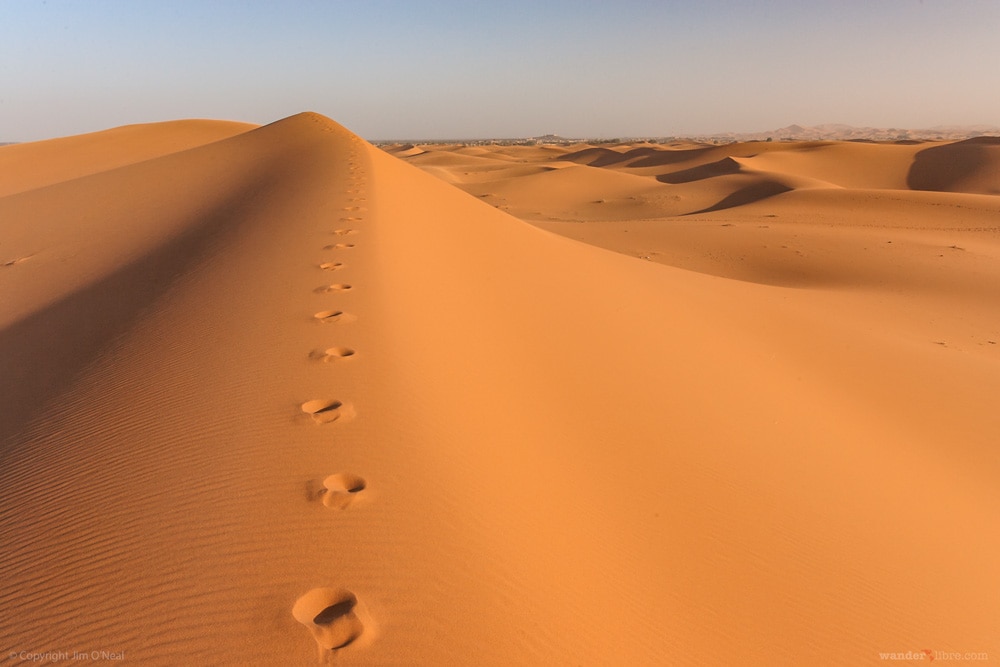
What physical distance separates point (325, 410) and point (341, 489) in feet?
2.39

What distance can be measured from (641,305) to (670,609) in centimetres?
497

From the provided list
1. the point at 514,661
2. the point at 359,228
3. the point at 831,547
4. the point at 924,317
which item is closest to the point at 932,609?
the point at 831,547

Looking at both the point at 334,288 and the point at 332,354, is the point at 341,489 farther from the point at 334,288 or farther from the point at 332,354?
the point at 334,288

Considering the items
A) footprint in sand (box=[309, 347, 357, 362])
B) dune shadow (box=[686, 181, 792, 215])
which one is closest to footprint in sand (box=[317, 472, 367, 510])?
footprint in sand (box=[309, 347, 357, 362])

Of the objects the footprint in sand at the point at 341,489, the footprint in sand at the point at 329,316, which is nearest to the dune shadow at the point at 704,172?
the footprint in sand at the point at 329,316

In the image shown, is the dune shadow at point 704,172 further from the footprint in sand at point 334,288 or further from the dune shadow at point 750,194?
the footprint in sand at point 334,288

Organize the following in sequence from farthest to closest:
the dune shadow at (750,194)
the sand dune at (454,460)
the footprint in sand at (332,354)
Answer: the dune shadow at (750,194) < the footprint in sand at (332,354) < the sand dune at (454,460)

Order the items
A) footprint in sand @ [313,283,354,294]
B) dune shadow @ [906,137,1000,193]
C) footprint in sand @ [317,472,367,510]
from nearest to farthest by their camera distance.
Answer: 1. footprint in sand @ [317,472,367,510]
2. footprint in sand @ [313,283,354,294]
3. dune shadow @ [906,137,1000,193]

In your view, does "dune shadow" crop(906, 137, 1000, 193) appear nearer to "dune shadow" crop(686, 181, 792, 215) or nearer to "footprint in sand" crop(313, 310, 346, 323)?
"dune shadow" crop(686, 181, 792, 215)

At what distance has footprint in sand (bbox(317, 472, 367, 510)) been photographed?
7.70 feet

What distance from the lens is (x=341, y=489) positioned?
244 cm

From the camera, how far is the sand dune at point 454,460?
1996 millimetres

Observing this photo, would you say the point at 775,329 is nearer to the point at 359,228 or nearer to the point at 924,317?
the point at 924,317

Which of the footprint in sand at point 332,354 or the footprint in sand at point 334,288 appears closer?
the footprint in sand at point 332,354
